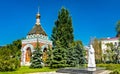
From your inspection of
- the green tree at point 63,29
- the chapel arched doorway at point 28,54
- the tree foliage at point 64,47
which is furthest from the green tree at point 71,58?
the chapel arched doorway at point 28,54

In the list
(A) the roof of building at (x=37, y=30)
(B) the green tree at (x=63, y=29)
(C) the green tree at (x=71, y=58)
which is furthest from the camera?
(B) the green tree at (x=63, y=29)

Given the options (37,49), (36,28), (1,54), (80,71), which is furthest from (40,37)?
(80,71)

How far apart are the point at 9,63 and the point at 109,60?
96.8ft

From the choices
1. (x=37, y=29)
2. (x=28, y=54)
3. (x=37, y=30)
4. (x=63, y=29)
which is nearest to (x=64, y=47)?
(x=63, y=29)

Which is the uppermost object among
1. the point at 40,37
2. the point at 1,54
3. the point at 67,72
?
the point at 40,37

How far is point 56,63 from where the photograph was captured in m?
32.9

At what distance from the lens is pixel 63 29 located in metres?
46.8

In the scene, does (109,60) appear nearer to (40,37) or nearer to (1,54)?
(40,37)

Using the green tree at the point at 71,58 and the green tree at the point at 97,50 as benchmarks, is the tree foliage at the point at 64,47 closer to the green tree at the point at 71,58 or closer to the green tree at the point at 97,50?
the green tree at the point at 71,58

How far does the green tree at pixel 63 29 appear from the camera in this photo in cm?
4601

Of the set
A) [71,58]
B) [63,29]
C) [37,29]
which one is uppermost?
[63,29]

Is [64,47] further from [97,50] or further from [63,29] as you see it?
[97,50]

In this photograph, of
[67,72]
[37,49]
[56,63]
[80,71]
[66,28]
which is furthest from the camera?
[66,28]

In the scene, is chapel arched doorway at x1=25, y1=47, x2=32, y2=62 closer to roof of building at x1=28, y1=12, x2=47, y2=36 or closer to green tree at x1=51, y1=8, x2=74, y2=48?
roof of building at x1=28, y1=12, x2=47, y2=36
